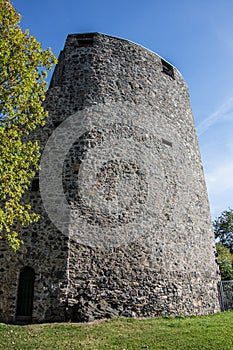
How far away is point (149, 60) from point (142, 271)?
9014mm

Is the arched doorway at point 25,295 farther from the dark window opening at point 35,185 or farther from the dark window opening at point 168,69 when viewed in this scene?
the dark window opening at point 168,69

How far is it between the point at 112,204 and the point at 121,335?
4195 millimetres

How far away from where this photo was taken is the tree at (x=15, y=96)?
7285 millimetres

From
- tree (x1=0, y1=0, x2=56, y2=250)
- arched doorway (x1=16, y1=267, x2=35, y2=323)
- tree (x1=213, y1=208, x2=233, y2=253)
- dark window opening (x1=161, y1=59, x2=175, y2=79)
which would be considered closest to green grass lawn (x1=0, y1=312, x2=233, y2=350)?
arched doorway (x1=16, y1=267, x2=35, y2=323)

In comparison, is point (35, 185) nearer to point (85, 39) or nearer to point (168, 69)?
point (85, 39)

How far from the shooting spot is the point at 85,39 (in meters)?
13.0

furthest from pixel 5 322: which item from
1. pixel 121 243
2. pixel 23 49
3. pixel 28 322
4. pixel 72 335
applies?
pixel 23 49

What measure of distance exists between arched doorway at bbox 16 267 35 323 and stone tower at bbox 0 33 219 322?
0.09 feet

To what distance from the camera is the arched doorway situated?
8957 mm

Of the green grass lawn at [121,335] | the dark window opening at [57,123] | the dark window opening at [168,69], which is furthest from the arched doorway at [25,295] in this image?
the dark window opening at [168,69]

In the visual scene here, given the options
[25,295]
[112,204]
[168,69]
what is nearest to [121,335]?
[25,295]

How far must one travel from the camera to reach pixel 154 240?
35.5 ft

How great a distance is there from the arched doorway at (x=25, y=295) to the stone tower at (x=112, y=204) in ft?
0.09

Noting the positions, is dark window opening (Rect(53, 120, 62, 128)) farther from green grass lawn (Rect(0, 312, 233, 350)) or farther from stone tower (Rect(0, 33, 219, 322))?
green grass lawn (Rect(0, 312, 233, 350))
